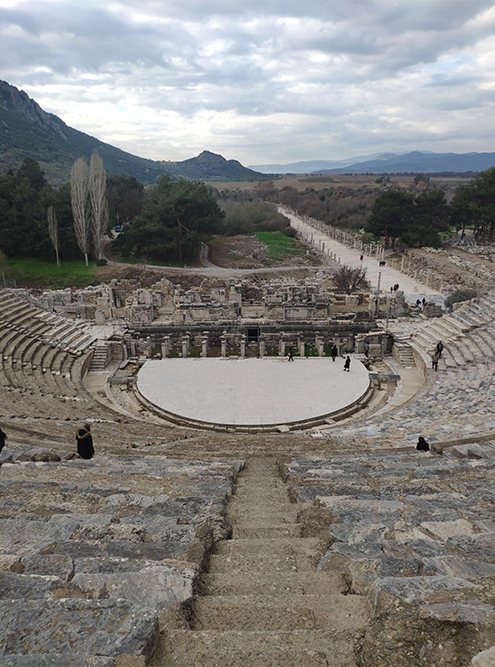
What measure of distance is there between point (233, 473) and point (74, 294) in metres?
30.2

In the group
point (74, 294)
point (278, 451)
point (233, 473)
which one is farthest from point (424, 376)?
point (74, 294)

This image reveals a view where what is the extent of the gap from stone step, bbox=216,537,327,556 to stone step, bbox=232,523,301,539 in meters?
0.36

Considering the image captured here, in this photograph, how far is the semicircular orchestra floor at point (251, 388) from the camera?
16719 mm

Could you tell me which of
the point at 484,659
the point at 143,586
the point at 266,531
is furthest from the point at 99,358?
the point at 484,659

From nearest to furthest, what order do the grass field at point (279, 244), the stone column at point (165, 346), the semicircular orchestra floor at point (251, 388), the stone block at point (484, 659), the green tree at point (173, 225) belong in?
the stone block at point (484, 659), the semicircular orchestra floor at point (251, 388), the stone column at point (165, 346), the green tree at point (173, 225), the grass field at point (279, 244)

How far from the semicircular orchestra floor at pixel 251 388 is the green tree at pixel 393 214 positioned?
3365cm

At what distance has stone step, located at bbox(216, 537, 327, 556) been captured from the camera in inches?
161

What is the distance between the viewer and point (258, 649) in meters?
2.55

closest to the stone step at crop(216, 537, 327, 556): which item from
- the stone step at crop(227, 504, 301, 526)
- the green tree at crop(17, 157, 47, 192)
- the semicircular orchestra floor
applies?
the stone step at crop(227, 504, 301, 526)

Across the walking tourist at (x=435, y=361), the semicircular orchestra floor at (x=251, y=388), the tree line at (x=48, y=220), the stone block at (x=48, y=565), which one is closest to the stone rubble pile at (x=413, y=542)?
the stone block at (x=48, y=565)

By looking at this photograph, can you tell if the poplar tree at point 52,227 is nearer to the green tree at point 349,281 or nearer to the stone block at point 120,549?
the green tree at point 349,281

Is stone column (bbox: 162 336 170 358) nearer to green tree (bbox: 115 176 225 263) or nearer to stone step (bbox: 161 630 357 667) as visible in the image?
stone step (bbox: 161 630 357 667)

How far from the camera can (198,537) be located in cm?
413

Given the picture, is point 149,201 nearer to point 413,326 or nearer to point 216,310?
point 216,310
